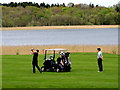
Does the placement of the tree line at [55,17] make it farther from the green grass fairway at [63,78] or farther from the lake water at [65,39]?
the green grass fairway at [63,78]

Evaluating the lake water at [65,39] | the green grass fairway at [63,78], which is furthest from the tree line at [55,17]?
the green grass fairway at [63,78]

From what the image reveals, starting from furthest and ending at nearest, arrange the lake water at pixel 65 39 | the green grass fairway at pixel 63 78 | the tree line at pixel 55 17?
1. the tree line at pixel 55 17
2. the lake water at pixel 65 39
3. the green grass fairway at pixel 63 78

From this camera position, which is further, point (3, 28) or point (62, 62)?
point (3, 28)

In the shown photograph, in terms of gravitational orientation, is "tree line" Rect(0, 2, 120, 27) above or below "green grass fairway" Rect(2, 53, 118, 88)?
above

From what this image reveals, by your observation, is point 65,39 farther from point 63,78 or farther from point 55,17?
point 55,17

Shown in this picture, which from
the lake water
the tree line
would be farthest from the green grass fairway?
the tree line

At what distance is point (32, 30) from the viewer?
491 feet

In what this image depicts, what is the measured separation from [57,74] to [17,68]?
4.20 meters

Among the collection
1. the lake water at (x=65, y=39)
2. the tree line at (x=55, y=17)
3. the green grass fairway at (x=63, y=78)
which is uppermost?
the tree line at (x=55, y=17)

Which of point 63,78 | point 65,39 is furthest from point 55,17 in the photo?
point 63,78

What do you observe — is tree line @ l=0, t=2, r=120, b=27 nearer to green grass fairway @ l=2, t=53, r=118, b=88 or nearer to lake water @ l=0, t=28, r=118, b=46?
lake water @ l=0, t=28, r=118, b=46

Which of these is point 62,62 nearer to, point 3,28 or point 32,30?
point 3,28

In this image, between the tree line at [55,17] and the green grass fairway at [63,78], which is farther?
the tree line at [55,17]

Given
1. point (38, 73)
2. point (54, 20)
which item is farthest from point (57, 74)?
point (54, 20)
